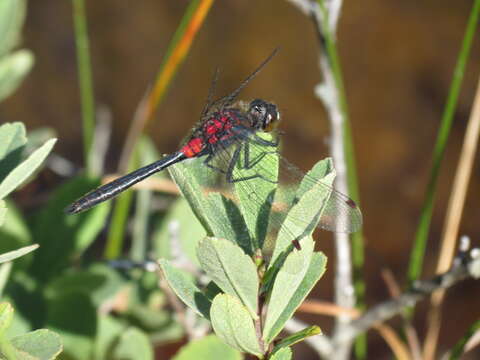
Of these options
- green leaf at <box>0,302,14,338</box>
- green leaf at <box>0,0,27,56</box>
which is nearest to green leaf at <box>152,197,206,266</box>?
green leaf at <box>0,0,27,56</box>

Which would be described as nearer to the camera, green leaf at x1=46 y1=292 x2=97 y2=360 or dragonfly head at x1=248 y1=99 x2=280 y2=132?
green leaf at x1=46 y1=292 x2=97 y2=360

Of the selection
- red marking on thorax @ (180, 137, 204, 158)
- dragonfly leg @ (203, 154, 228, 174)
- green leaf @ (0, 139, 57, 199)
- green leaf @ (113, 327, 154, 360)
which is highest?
green leaf @ (0, 139, 57, 199)

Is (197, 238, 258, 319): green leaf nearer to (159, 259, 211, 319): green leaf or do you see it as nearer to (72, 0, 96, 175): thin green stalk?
(159, 259, 211, 319): green leaf

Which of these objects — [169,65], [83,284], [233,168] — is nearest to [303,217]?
[233,168]

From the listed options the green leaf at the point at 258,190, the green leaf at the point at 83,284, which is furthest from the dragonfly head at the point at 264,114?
the green leaf at the point at 83,284

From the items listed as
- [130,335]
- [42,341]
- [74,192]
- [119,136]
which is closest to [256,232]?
[42,341]

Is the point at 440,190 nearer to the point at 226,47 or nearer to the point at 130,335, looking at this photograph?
the point at 226,47

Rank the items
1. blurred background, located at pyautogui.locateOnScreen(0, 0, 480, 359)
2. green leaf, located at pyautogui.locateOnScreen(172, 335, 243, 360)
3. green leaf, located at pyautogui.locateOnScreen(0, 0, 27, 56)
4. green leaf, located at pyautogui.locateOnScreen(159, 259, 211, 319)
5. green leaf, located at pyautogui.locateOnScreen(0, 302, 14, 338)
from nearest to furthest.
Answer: green leaf, located at pyautogui.locateOnScreen(0, 302, 14, 338), green leaf, located at pyautogui.locateOnScreen(159, 259, 211, 319), green leaf, located at pyautogui.locateOnScreen(172, 335, 243, 360), green leaf, located at pyautogui.locateOnScreen(0, 0, 27, 56), blurred background, located at pyautogui.locateOnScreen(0, 0, 480, 359)
